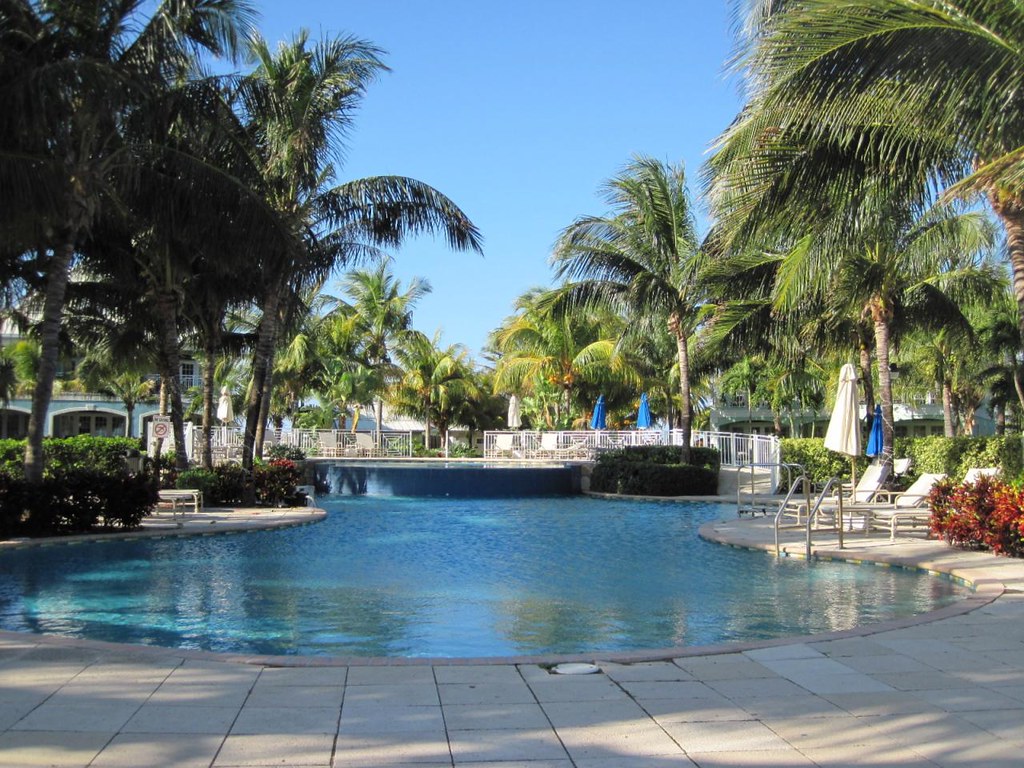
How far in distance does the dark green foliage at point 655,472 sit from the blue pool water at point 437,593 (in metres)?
8.16

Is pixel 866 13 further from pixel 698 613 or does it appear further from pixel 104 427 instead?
pixel 104 427

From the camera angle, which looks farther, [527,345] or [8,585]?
[527,345]

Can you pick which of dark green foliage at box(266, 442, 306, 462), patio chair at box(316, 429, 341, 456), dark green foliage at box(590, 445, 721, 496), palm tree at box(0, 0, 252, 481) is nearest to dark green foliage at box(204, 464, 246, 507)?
palm tree at box(0, 0, 252, 481)

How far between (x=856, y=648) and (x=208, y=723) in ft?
13.9

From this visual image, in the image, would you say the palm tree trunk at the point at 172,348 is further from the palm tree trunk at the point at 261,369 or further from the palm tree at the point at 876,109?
the palm tree at the point at 876,109

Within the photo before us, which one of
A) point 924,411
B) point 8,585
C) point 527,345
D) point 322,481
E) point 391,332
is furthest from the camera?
point 924,411

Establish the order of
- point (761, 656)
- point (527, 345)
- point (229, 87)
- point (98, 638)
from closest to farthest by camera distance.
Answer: point (761, 656) < point (98, 638) < point (229, 87) < point (527, 345)

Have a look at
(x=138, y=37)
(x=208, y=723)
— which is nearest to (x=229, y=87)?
(x=138, y=37)

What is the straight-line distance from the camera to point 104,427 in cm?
5844

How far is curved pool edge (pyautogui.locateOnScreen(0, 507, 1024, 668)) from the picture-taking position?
608cm

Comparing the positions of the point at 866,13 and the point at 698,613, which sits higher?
the point at 866,13

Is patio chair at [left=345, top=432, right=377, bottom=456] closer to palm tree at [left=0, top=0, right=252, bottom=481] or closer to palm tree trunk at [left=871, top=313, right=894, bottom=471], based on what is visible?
palm tree trunk at [left=871, top=313, right=894, bottom=471]

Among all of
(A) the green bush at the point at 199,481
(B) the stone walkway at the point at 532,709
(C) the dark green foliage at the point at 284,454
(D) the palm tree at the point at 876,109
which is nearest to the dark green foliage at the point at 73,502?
(A) the green bush at the point at 199,481

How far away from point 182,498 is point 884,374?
48.9 feet
